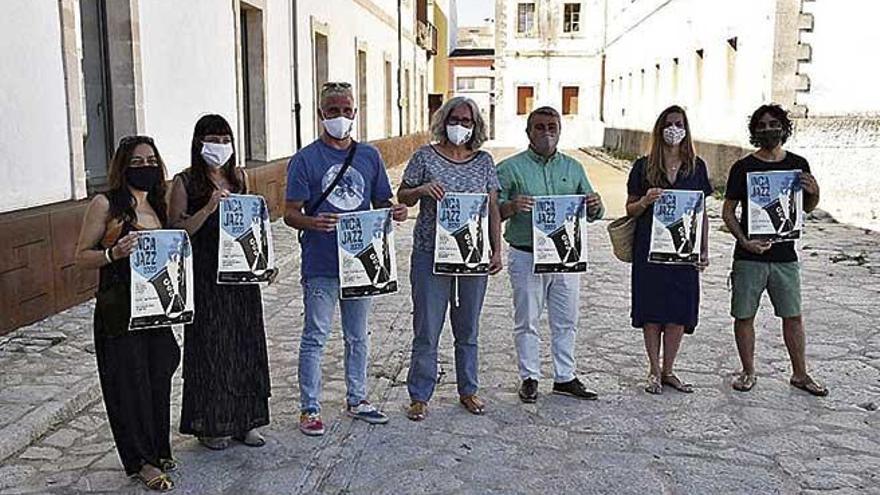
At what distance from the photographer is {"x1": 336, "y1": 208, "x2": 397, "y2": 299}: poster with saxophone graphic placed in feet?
15.2

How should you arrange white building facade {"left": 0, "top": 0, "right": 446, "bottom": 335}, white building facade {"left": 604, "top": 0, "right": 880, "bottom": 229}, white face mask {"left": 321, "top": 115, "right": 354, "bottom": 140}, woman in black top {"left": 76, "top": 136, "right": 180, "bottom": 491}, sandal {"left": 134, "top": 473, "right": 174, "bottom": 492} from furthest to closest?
white building facade {"left": 604, "top": 0, "right": 880, "bottom": 229}
white building facade {"left": 0, "top": 0, "right": 446, "bottom": 335}
white face mask {"left": 321, "top": 115, "right": 354, "bottom": 140}
sandal {"left": 134, "top": 473, "right": 174, "bottom": 492}
woman in black top {"left": 76, "top": 136, "right": 180, "bottom": 491}

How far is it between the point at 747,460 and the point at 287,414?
101 inches

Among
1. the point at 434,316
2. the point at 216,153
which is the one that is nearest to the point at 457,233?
the point at 434,316

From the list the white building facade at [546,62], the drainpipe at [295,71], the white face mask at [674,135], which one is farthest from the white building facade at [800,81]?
the white building facade at [546,62]

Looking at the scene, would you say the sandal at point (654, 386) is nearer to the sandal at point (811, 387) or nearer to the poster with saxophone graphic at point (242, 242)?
the sandal at point (811, 387)

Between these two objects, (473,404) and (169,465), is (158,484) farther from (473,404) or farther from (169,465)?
(473,404)

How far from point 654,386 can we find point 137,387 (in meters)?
3.12

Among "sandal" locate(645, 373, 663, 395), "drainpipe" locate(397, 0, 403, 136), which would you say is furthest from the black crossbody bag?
"drainpipe" locate(397, 0, 403, 136)

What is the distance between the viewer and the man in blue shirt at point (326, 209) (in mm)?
4594

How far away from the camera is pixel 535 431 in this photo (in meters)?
4.92

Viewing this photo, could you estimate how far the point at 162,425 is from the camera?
4.19 meters

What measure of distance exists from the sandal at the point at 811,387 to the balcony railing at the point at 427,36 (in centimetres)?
2897

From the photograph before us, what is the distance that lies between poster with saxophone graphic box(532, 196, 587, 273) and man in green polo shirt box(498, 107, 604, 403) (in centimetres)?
7

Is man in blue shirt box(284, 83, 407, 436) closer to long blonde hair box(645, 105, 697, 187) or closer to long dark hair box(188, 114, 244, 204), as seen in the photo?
long dark hair box(188, 114, 244, 204)
